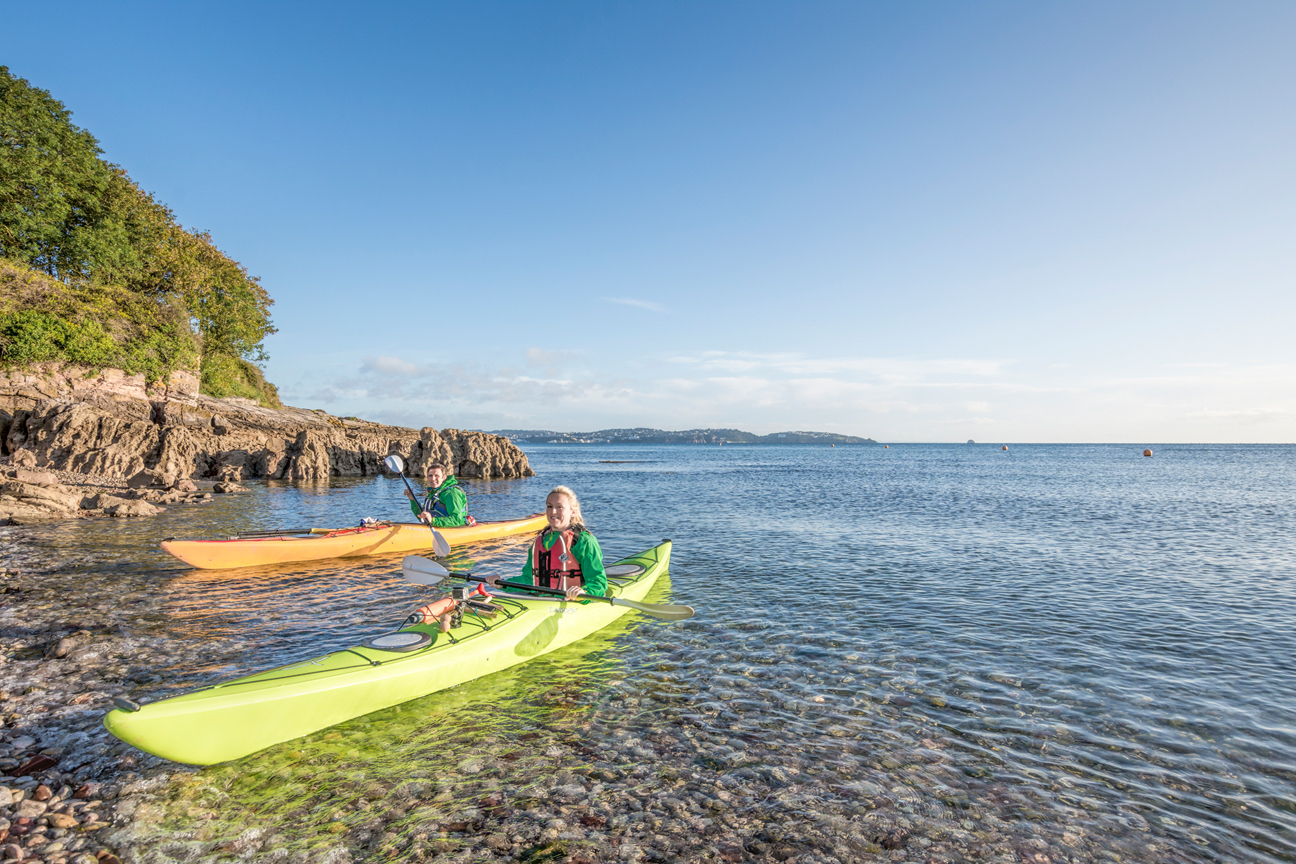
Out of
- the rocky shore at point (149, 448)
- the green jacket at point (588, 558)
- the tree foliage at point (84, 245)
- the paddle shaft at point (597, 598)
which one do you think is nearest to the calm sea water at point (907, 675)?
the paddle shaft at point (597, 598)

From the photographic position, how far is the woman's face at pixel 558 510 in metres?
6.68

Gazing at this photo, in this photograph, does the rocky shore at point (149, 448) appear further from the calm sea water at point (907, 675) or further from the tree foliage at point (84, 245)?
the calm sea water at point (907, 675)

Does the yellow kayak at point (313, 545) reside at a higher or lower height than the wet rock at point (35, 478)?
lower

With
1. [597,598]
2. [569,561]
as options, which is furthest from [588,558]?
[597,598]

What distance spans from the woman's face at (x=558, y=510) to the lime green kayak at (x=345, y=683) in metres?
1.04

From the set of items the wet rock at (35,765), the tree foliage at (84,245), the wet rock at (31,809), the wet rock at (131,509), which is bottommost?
the wet rock at (35,765)

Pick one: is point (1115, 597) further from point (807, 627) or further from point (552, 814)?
point (552, 814)

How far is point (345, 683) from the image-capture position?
202 inches

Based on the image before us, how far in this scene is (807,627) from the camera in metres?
8.51

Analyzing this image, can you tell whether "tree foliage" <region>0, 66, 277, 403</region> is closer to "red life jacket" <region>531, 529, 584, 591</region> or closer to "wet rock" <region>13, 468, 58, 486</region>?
"wet rock" <region>13, 468, 58, 486</region>

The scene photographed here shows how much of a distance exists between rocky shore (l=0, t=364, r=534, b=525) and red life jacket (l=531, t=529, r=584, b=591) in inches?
573

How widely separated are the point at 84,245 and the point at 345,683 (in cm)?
3968

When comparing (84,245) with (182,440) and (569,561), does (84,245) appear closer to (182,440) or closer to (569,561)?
(182,440)

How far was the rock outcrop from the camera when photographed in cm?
2236
